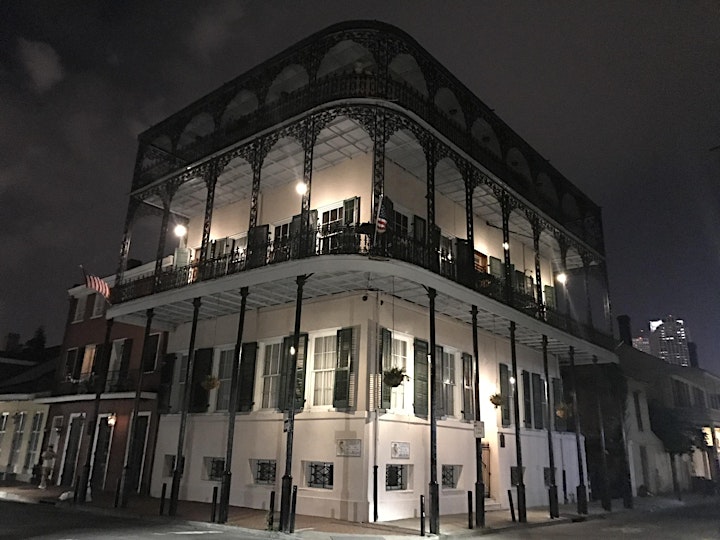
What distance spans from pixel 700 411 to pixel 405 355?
32170 mm

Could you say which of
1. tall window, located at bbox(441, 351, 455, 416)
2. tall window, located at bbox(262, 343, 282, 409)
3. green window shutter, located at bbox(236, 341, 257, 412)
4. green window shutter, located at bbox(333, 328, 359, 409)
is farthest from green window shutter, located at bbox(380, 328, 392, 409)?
green window shutter, located at bbox(236, 341, 257, 412)

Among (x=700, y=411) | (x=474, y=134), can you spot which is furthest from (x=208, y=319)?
(x=700, y=411)

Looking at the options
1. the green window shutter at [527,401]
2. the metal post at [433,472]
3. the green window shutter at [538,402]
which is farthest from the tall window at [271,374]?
the green window shutter at [538,402]

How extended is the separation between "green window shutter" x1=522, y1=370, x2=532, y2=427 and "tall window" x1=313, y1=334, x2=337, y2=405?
9.20m

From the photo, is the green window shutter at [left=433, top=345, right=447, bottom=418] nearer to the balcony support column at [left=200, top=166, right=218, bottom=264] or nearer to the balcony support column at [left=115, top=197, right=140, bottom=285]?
the balcony support column at [left=200, top=166, right=218, bottom=264]

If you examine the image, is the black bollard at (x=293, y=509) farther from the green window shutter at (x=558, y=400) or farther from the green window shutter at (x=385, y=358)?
the green window shutter at (x=558, y=400)

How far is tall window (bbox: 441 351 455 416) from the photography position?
1738 cm

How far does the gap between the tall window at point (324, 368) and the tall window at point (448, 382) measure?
3912 millimetres

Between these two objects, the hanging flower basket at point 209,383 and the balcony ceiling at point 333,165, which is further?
the hanging flower basket at point 209,383

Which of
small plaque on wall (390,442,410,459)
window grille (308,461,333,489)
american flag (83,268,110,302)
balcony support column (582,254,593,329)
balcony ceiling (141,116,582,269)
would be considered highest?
balcony ceiling (141,116,582,269)

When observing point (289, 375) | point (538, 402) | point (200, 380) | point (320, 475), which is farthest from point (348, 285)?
point (538, 402)

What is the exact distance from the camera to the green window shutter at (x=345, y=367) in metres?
14.9

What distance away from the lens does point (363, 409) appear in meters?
14.5

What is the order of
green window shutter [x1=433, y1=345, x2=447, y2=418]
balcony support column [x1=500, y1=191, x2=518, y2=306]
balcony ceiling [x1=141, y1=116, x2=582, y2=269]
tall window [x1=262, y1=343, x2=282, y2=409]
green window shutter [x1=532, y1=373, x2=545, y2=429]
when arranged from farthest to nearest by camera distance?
green window shutter [x1=532, y1=373, x2=545, y2=429] < balcony support column [x1=500, y1=191, x2=518, y2=306] < tall window [x1=262, y1=343, x2=282, y2=409] < green window shutter [x1=433, y1=345, x2=447, y2=418] < balcony ceiling [x1=141, y1=116, x2=582, y2=269]
